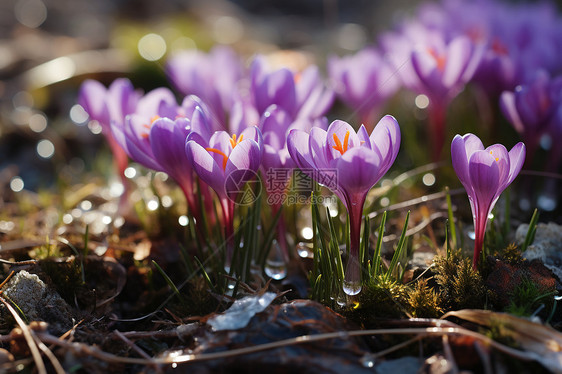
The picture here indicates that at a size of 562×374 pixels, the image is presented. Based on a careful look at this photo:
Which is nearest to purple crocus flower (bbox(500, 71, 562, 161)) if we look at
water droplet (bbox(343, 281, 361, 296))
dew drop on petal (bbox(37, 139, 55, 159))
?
water droplet (bbox(343, 281, 361, 296))

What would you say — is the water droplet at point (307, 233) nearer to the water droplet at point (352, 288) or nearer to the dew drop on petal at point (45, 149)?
the water droplet at point (352, 288)

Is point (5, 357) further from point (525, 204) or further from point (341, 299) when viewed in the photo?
point (525, 204)

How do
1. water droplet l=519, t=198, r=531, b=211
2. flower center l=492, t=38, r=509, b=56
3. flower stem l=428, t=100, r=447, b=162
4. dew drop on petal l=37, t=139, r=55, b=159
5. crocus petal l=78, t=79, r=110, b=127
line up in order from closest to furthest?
crocus petal l=78, t=79, r=110, b=127 < water droplet l=519, t=198, r=531, b=211 < flower stem l=428, t=100, r=447, b=162 < flower center l=492, t=38, r=509, b=56 < dew drop on petal l=37, t=139, r=55, b=159

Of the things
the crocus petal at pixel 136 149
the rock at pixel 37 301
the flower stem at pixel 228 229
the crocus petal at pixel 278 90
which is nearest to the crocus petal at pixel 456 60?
the crocus petal at pixel 278 90

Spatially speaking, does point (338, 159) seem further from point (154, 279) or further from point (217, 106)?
point (217, 106)

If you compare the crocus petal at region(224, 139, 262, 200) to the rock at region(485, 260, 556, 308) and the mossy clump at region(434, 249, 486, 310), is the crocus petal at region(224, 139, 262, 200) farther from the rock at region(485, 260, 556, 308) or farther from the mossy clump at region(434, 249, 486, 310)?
the rock at region(485, 260, 556, 308)

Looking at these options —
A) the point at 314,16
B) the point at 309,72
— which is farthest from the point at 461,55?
the point at 314,16
